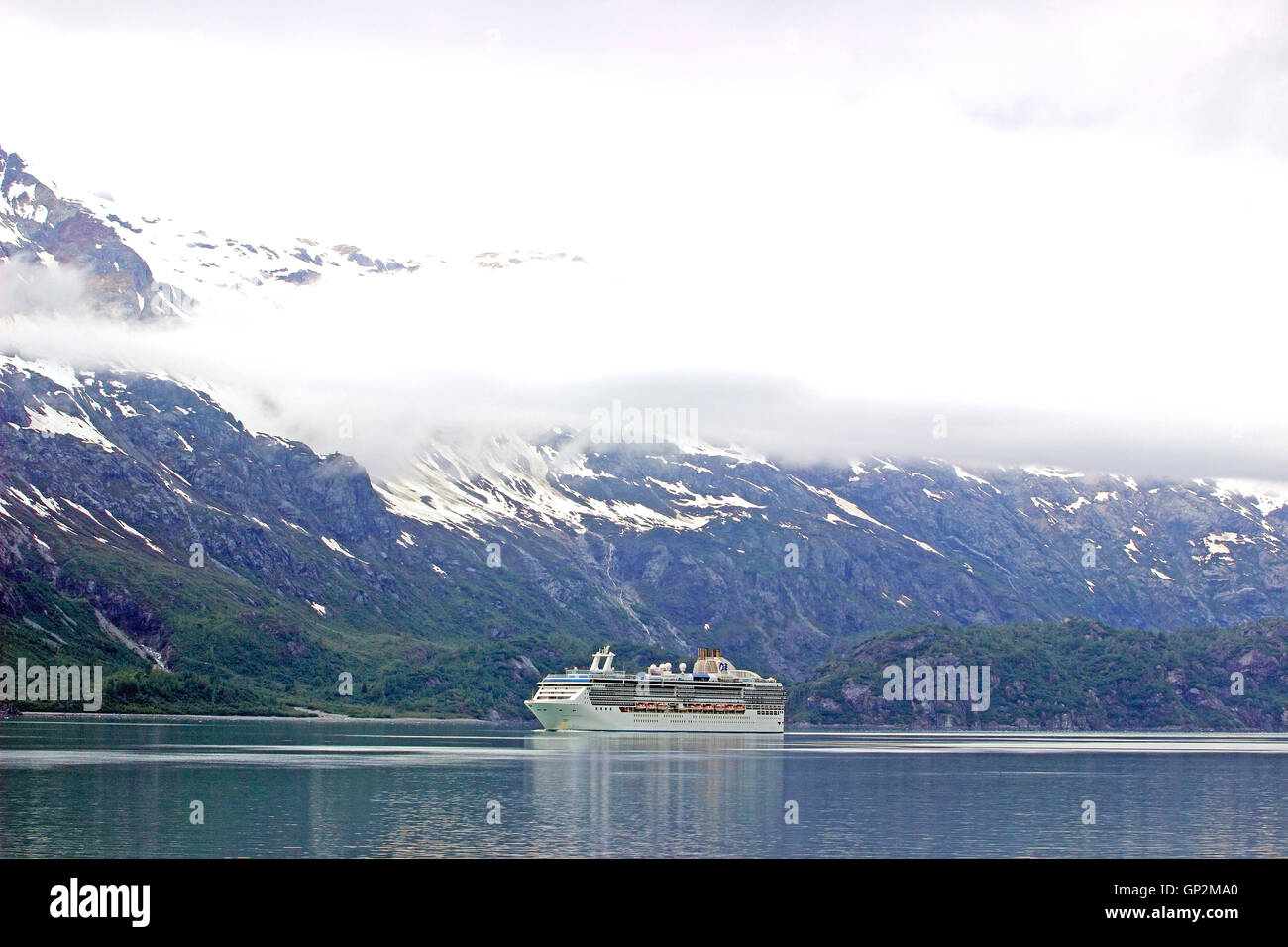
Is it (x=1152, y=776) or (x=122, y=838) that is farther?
(x=1152, y=776)

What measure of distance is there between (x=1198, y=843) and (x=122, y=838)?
7953 centimetres

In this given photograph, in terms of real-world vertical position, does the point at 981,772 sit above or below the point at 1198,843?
below

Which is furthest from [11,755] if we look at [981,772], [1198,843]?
[1198,843]

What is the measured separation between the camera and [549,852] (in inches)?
3809
